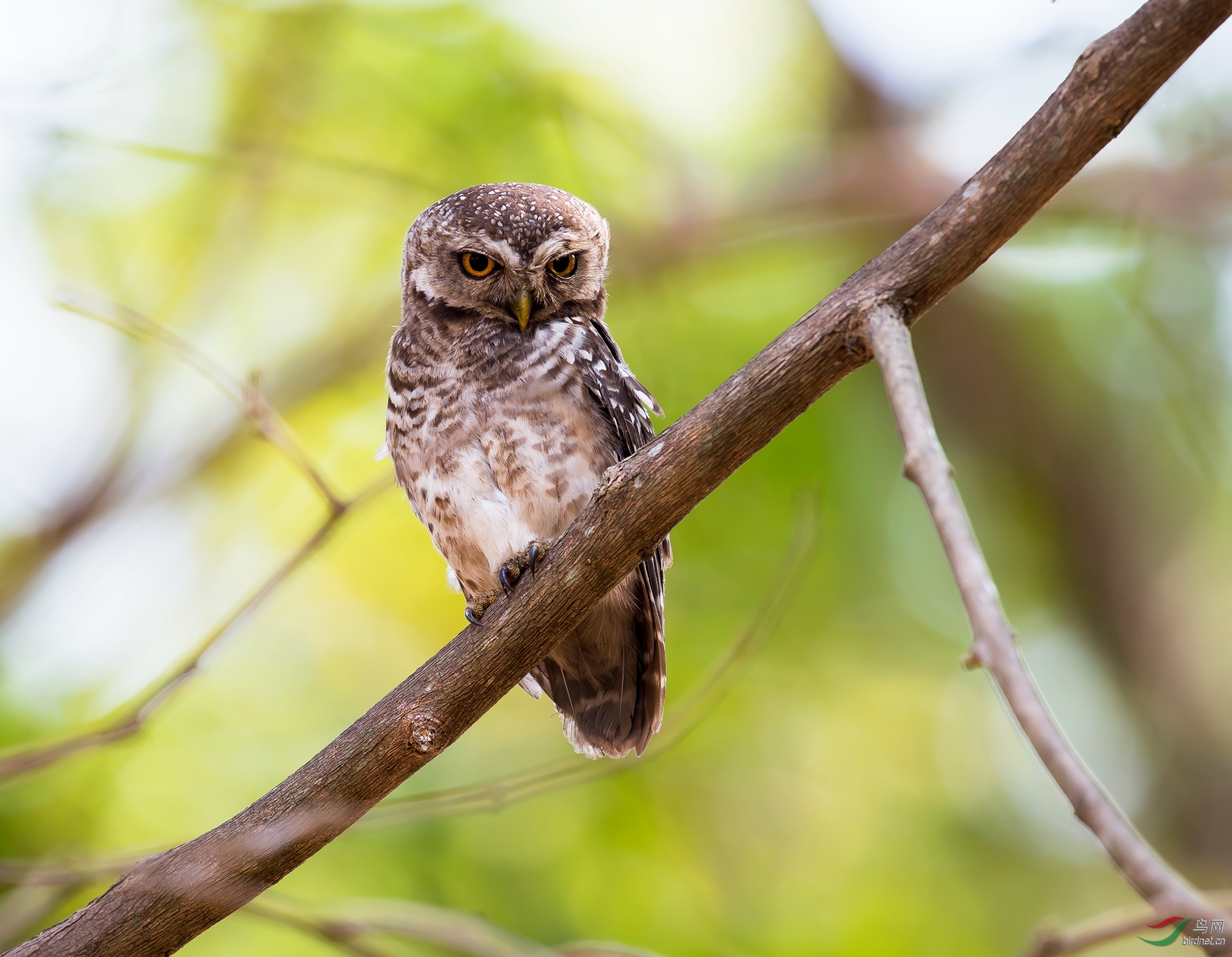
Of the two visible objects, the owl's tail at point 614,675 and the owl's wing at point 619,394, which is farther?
the owl's tail at point 614,675

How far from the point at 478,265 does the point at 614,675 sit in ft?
4.50

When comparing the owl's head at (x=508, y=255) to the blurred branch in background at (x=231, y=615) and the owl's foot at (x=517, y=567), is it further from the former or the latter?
the owl's foot at (x=517, y=567)

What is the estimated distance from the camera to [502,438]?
3.14 metres

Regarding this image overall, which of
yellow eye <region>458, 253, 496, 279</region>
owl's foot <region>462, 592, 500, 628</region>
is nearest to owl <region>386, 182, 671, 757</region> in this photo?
yellow eye <region>458, 253, 496, 279</region>

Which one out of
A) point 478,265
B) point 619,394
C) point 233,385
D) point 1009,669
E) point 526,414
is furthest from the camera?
point 478,265

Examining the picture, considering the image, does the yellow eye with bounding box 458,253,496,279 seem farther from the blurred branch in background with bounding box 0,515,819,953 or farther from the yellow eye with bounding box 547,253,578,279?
the blurred branch in background with bounding box 0,515,819,953

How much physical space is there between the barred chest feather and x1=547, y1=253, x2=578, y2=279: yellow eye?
0.21 m

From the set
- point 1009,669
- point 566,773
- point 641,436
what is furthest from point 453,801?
point 1009,669

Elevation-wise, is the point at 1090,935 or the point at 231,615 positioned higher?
the point at 231,615

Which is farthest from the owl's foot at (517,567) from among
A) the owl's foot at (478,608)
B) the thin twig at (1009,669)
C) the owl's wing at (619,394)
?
the thin twig at (1009,669)

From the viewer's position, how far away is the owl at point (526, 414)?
124 inches

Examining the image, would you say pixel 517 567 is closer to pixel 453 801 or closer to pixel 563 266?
pixel 453 801

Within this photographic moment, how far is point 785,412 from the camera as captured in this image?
2023 millimetres

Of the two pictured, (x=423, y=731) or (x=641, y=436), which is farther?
(x=641, y=436)
